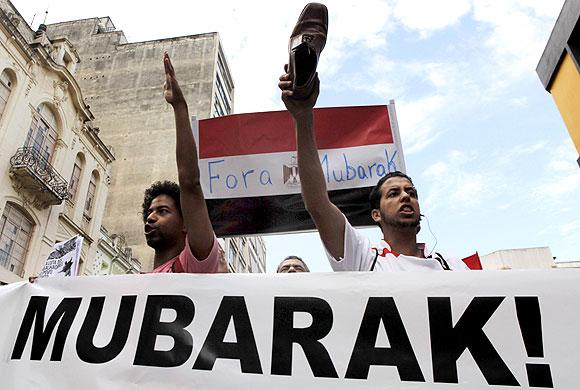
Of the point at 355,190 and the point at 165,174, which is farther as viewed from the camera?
the point at 165,174

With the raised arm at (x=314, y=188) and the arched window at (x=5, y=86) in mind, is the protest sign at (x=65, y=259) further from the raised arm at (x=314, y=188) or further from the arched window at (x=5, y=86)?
the arched window at (x=5, y=86)

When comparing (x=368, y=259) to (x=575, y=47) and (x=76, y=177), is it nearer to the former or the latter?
(x=575, y=47)

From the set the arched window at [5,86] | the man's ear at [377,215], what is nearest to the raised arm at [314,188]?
the man's ear at [377,215]

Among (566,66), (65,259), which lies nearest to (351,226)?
(65,259)

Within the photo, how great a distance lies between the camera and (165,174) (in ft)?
88.6

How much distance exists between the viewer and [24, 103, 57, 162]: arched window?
14.1m

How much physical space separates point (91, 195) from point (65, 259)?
16.0 m

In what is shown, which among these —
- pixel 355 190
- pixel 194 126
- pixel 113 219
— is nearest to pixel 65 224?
pixel 113 219

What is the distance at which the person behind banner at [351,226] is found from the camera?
1837mm

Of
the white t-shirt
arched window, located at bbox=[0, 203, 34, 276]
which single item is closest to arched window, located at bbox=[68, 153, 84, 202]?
arched window, located at bbox=[0, 203, 34, 276]

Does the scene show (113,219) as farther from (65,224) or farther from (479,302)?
(479,302)

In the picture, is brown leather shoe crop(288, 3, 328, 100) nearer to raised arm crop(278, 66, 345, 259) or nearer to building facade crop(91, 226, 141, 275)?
raised arm crop(278, 66, 345, 259)

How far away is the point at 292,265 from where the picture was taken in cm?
396

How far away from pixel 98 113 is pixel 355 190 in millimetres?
30540
